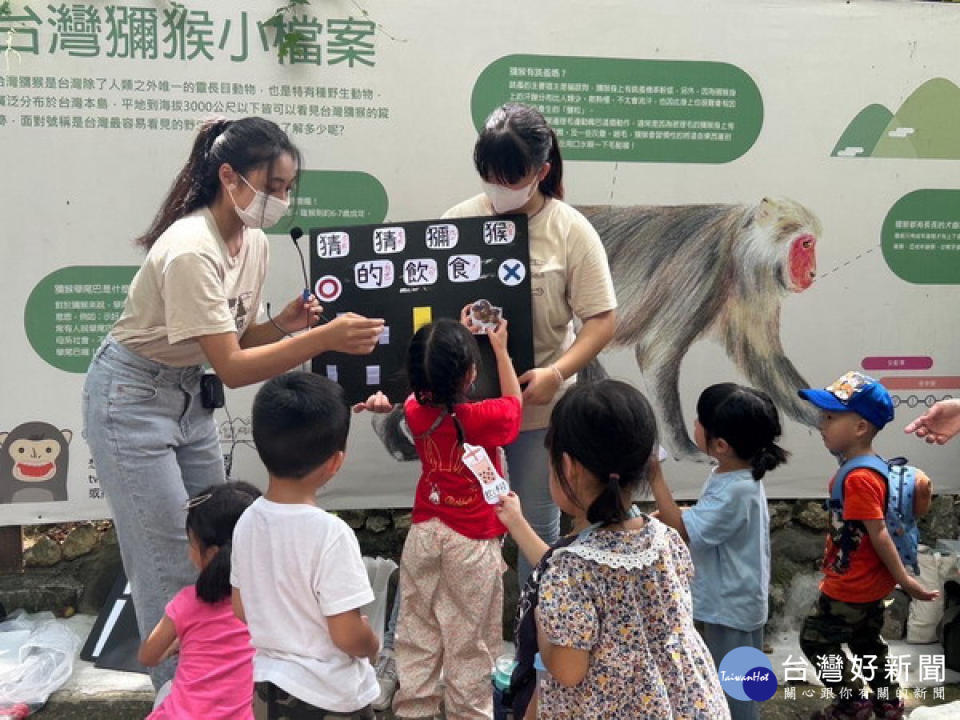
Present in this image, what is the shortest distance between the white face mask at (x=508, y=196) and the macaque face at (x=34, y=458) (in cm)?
201

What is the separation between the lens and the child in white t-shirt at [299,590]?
2.03 meters

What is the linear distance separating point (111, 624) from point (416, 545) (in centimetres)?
153

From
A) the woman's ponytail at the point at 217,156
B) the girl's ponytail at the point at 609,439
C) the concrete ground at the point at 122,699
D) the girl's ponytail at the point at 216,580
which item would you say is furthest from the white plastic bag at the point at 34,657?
the girl's ponytail at the point at 609,439

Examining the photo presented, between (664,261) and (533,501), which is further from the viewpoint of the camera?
(664,261)

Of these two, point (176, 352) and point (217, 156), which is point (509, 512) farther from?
point (217, 156)

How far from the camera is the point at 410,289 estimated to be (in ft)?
9.50

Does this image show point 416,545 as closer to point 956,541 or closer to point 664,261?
point 664,261

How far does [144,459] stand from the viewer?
8.31 ft

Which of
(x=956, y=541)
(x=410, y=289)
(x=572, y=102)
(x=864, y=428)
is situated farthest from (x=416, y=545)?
(x=956, y=541)

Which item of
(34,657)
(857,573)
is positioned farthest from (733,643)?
(34,657)

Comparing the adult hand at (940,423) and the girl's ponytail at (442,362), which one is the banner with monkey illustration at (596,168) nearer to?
the adult hand at (940,423)

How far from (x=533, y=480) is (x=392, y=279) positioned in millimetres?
798

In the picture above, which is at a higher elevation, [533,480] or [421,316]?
[421,316]

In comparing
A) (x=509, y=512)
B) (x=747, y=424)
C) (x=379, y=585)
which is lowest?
(x=379, y=585)
